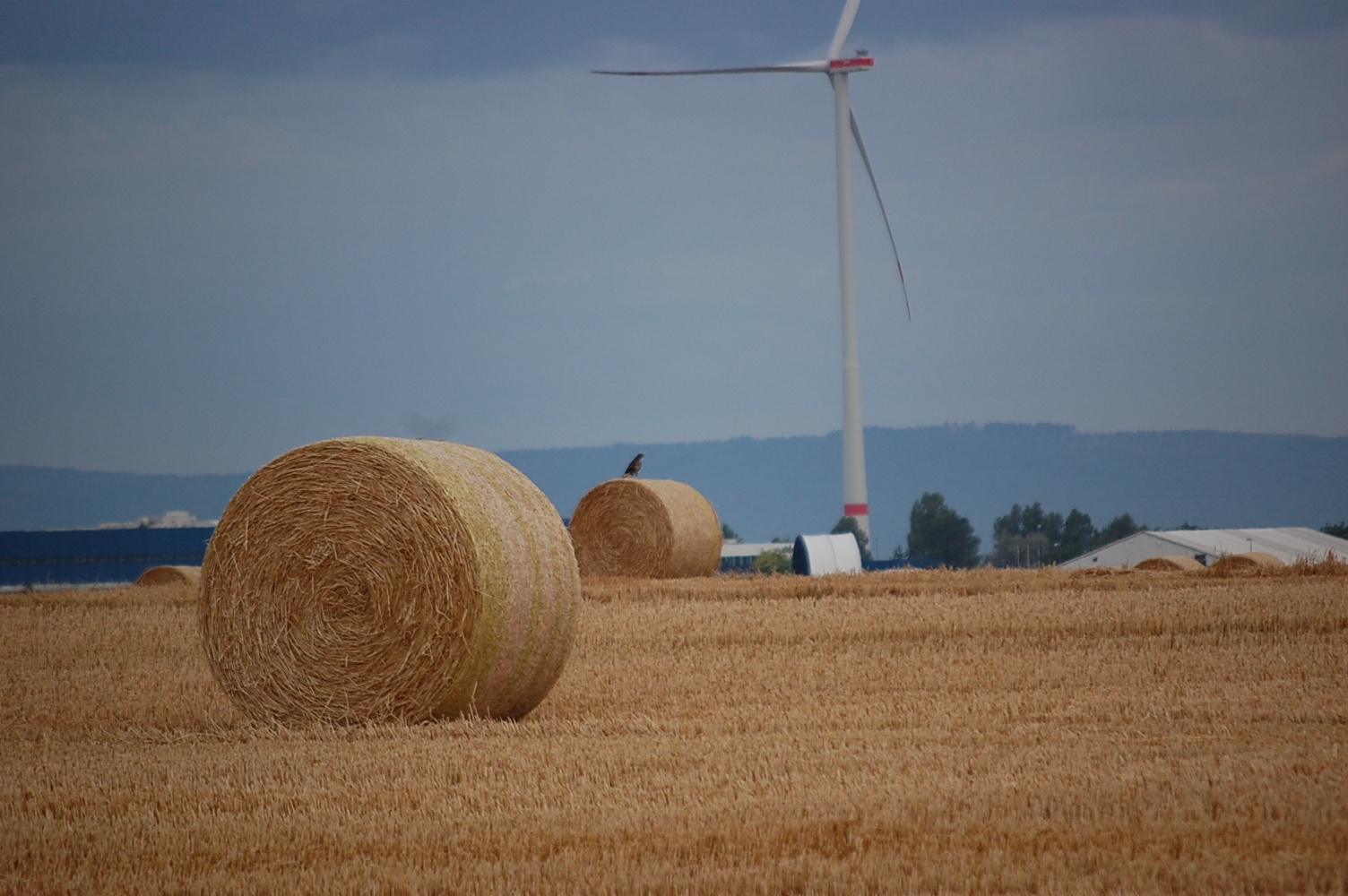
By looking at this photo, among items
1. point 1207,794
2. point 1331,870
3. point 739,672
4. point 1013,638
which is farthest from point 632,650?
point 1331,870

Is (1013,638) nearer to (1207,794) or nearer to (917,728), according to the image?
(917,728)

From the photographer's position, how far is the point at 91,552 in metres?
85.3

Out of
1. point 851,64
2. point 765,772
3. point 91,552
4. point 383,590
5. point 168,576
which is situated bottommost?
point 765,772

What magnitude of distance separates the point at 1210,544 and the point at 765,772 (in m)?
57.8

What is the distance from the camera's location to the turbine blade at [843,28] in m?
51.0

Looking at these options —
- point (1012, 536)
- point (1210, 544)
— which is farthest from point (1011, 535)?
point (1210, 544)

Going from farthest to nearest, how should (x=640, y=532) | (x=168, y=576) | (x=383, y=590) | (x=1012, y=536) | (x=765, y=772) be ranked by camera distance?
(x=1012, y=536)
(x=168, y=576)
(x=640, y=532)
(x=383, y=590)
(x=765, y=772)

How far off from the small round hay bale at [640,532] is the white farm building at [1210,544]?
34.0 meters

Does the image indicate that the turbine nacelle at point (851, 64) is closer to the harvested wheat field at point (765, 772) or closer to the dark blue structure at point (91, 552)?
the harvested wheat field at point (765, 772)

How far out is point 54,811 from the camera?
7449mm

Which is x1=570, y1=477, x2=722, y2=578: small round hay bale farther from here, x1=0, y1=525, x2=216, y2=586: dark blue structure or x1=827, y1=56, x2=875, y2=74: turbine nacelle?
x1=0, y1=525, x2=216, y2=586: dark blue structure

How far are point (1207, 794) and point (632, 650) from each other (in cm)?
803

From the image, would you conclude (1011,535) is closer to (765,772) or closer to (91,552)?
(91,552)

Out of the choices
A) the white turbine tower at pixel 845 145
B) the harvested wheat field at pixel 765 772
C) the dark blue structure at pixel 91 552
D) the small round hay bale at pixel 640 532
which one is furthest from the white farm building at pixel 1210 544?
the dark blue structure at pixel 91 552
